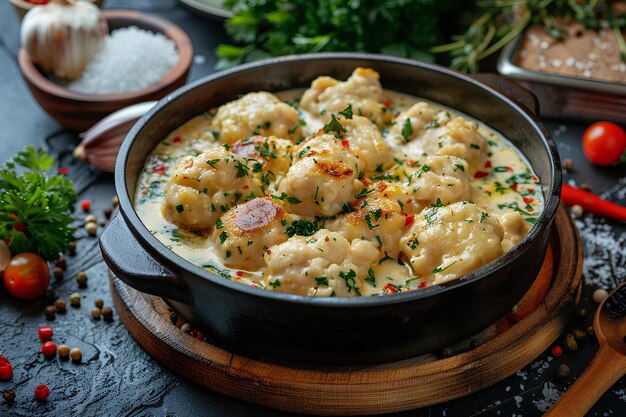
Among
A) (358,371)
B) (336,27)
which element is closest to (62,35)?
(336,27)

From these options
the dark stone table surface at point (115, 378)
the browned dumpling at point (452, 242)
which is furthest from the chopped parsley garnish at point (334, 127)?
the dark stone table surface at point (115, 378)

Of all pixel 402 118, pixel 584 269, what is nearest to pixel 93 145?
pixel 402 118

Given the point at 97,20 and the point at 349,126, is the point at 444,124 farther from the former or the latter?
the point at 97,20

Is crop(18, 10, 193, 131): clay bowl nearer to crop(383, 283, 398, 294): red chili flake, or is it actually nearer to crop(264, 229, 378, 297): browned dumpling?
crop(264, 229, 378, 297): browned dumpling

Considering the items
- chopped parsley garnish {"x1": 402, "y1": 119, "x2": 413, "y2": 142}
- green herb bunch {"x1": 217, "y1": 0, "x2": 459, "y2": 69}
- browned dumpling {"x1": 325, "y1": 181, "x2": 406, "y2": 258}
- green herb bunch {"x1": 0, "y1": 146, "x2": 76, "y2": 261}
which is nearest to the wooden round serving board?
browned dumpling {"x1": 325, "y1": 181, "x2": 406, "y2": 258}

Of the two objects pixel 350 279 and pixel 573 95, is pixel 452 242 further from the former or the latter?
pixel 573 95
